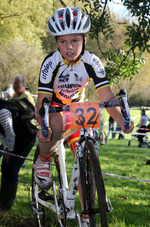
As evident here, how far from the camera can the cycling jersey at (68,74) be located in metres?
3.63

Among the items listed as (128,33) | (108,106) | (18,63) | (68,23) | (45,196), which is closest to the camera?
(108,106)

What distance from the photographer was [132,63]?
6.38 metres

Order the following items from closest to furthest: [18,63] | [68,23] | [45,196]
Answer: [68,23]
[45,196]
[18,63]

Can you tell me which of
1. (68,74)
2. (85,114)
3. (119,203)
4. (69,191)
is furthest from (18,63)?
(85,114)

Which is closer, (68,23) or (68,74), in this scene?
(68,23)

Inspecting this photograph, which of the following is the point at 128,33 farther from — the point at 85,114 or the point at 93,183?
the point at 93,183

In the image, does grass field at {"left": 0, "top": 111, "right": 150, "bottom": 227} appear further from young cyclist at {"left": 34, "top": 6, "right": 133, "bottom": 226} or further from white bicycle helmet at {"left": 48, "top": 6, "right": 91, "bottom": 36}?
white bicycle helmet at {"left": 48, "top": 6, "right": 91, "bottom": 36}

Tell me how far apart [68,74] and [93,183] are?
1103 millimetres

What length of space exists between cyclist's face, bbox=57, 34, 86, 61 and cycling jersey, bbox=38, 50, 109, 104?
7 centimetres

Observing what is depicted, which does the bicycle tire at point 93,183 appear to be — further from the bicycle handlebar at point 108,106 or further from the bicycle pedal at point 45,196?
the bicycle pedal at point 45,196

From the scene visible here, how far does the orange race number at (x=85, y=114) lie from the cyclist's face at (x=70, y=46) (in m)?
0.61

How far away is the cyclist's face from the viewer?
3.61 meters

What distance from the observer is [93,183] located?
10.6 ft

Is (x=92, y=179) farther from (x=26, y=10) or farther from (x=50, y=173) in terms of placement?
(x=26, y=10)
